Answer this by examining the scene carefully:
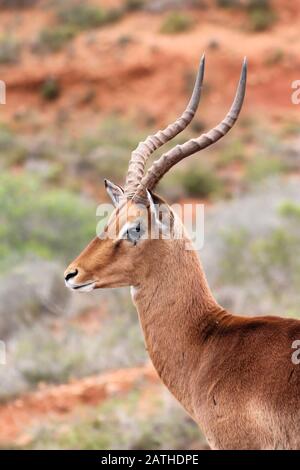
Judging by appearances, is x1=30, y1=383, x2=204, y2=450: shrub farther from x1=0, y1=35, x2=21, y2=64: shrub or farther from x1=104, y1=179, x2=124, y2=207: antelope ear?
x1=0, y1=35, x2=21, y2=64: shrub

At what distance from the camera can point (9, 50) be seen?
118ft

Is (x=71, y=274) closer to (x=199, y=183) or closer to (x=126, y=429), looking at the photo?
(x=126, y=429)

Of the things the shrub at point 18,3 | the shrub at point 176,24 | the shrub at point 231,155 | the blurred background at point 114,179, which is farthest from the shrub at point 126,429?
the shrub at point 18,3

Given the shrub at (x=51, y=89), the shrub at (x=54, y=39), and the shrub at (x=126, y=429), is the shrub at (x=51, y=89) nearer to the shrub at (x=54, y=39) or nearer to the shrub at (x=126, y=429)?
the shrub at (x=54, y=39)

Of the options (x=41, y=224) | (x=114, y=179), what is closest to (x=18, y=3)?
(x=114, y=179)

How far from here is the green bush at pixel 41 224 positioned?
16.3 m

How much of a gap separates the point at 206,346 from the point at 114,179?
782 inches

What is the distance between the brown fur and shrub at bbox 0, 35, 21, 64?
31320mm

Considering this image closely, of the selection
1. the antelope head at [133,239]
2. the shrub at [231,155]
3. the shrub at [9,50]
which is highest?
the shrub at [9,50]

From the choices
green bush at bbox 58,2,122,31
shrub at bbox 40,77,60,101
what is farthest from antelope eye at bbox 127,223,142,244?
green bush at bbox 58,2,122,31

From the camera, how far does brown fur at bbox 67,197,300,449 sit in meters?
4.62

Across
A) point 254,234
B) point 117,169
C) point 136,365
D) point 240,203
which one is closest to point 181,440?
point 136,365

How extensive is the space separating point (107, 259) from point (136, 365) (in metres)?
6.55

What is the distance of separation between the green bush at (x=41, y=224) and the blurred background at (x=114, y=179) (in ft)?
0.10
